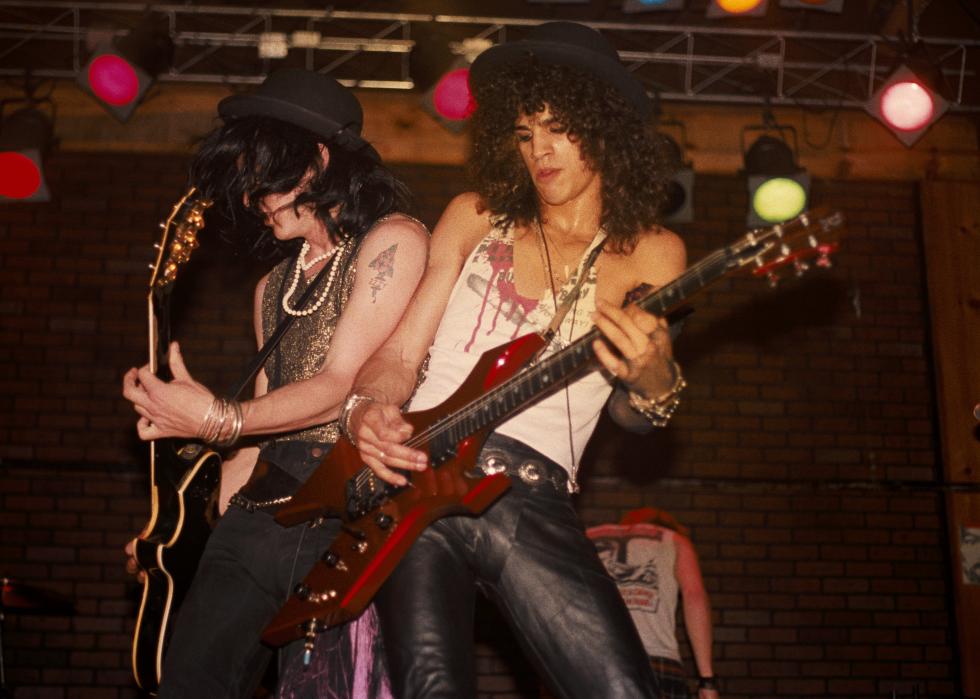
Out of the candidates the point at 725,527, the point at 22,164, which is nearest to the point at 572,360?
the point at 725,527

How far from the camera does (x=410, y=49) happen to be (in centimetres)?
720

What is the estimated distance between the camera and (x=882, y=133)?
8.12m

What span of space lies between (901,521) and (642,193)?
5.80 meters

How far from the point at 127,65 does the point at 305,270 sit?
14.9ft

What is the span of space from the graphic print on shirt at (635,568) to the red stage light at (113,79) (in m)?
4.28

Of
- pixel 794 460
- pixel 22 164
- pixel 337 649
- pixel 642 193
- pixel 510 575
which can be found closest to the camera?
pixel 510 575

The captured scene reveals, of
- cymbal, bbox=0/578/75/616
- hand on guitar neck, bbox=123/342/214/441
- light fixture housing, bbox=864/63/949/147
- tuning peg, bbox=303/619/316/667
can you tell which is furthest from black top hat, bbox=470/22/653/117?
light fixture housing, bbox=864/63/949/147

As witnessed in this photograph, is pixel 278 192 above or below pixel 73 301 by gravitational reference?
below

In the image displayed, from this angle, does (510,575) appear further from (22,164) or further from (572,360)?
(22,164)

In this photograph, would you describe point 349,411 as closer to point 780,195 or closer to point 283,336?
point 283,336

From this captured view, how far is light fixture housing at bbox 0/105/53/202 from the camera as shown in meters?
7.36

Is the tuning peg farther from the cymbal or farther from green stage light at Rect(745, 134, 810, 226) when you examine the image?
green stage light at Rect(745, 134, 810, 226)

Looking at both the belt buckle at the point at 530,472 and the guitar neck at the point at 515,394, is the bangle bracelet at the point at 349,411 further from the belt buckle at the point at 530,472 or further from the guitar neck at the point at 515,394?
the belt buckle at the point at 530,472

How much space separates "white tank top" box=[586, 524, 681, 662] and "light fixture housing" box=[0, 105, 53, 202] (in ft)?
15.0
